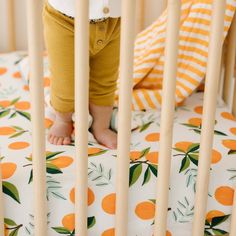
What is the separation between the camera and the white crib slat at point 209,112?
2.65ft

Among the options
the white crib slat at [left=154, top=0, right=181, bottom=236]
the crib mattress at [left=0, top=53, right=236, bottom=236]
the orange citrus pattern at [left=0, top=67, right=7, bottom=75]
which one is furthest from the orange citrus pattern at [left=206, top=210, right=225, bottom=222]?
the orange citrus pattern at [left=0, top=67, right=7, bottom=75]

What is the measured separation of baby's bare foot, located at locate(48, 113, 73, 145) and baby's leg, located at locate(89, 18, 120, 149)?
2.1 inches

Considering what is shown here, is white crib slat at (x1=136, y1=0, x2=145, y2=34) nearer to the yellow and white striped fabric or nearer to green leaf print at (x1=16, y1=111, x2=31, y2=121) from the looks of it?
the yellow and white striped fabric

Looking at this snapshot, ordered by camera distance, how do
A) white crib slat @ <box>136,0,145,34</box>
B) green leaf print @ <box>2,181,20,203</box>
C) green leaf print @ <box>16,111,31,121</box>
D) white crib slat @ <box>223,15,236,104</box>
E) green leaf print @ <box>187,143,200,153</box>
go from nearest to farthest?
green leaf print @ <box>2,181,20,203</box> → green leaf print @ <box>187,143,200,153</box> → green leaf print @ <box>16,111,31,121</box> → white crib slat @ <box>223,15,236,104</box> → white crib slat @ <box>136,0,145,34</box>

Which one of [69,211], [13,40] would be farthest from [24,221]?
[13,40]

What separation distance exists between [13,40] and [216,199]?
0.86 metres

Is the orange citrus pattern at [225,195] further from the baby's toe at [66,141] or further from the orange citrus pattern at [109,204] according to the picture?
the baby's toe at [66,141]

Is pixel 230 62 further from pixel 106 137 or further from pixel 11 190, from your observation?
pixel 11 190

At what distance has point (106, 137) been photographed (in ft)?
3.66

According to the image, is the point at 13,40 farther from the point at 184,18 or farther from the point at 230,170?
the point at 230,170

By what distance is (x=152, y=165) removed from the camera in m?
1.00

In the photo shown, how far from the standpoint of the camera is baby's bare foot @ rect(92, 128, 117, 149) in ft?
3.60

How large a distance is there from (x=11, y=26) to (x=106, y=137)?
622mm

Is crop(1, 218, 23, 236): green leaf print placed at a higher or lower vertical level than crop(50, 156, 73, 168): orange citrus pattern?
lower
